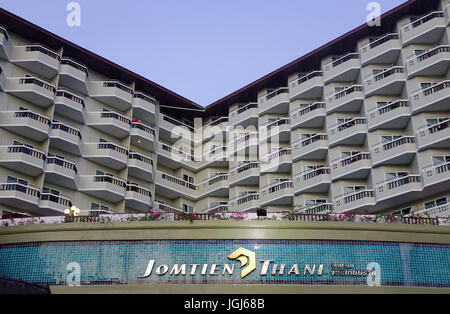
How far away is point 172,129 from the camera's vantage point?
194 feet

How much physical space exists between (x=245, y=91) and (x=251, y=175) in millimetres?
8989

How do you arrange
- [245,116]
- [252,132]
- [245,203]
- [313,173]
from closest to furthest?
[313,173] < [245,203] < [252,132] < [245,116]

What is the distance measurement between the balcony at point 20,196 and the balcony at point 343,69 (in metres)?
25.6

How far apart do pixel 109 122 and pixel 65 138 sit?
15.6 feet

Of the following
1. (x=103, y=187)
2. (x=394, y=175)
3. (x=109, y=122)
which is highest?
(x=109, y=122)

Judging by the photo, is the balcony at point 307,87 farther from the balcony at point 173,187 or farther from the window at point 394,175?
the balcony at point 173,187

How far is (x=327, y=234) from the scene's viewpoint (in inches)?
1180

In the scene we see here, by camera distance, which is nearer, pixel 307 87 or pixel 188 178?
pixel 307 87

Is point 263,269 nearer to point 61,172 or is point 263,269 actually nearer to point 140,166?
point 61,172

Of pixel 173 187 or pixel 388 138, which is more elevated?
pixel 388 138

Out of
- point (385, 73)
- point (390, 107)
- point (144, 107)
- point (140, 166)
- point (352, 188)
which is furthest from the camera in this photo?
point (144, 107)

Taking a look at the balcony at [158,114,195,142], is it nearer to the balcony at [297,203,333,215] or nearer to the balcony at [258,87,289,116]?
the balcony at [258,87,289,116]

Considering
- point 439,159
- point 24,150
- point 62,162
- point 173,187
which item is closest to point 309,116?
point 439,159
